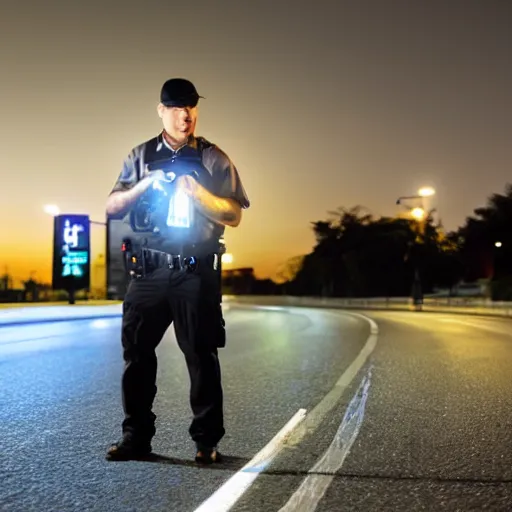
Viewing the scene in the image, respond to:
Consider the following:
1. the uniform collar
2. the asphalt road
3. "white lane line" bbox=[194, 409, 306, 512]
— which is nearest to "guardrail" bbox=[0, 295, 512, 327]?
the asphalt road

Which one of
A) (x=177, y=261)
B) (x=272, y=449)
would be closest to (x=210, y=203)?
(x=177, y=261)

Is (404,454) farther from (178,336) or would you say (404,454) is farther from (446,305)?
(446,305)

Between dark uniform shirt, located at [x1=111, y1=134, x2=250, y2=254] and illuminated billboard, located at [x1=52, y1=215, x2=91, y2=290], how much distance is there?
35.6 m

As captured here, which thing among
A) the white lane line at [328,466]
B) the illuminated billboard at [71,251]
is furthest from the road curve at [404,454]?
the illuminated billboard at [71,251]

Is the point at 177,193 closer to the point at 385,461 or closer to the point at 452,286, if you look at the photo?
the point at 385,461

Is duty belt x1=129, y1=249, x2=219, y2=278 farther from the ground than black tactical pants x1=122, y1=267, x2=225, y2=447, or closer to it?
farther from the ground

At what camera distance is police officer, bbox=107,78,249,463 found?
149 inches

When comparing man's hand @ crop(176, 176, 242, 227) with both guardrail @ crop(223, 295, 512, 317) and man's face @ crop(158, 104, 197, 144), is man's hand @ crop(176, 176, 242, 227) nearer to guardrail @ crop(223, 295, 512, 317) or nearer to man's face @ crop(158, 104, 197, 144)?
man's face @ crop(158, 104, 197, 144)

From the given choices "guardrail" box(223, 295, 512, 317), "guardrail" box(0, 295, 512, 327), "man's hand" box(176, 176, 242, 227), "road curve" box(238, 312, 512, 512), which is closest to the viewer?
"road curve" box(238, 312, 512, 512)

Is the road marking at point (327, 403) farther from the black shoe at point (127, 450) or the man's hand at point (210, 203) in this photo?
the man's hand at point (210, 203)

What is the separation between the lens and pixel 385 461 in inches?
159

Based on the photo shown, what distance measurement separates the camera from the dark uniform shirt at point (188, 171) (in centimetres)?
379

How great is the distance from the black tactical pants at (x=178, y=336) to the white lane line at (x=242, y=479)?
28 cm

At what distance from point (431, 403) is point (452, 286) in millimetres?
68894
